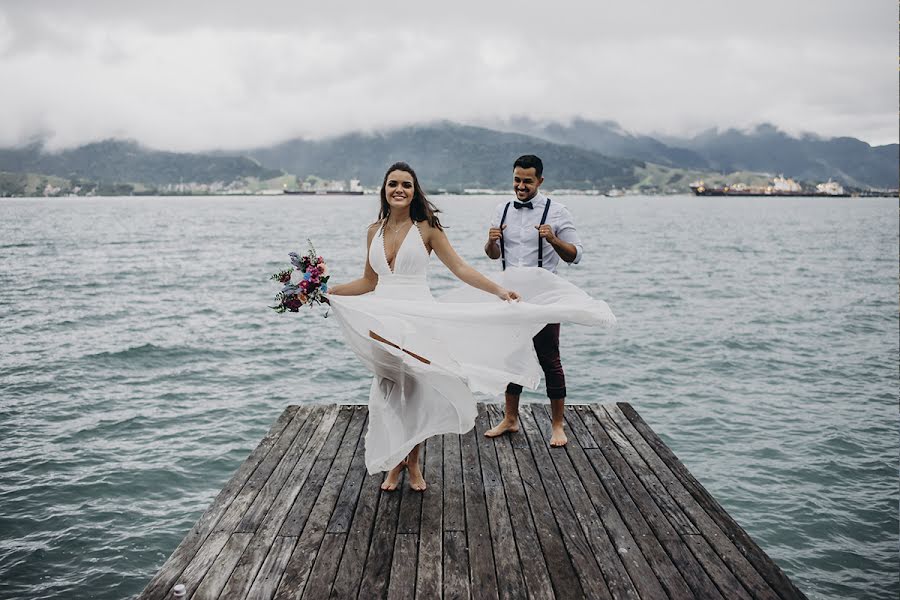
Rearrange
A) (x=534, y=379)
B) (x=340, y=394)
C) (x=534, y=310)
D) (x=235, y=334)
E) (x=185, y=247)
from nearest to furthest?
(x=534, y=310) → (x=534, y=379) → (x=340, y=394) → (x=235, y=334) → (x=185, y=247)

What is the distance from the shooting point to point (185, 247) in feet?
164

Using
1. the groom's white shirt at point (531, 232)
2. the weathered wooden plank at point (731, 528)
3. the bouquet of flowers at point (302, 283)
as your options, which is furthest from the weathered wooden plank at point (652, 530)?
the bouquet of flowers at point (302, 283)

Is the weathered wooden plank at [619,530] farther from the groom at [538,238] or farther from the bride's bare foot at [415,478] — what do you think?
the bride's bare foot at [415,478]

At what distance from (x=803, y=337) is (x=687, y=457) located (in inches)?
475

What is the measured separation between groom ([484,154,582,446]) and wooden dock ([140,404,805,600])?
811mm

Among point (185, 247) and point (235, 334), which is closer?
point (235, 334)

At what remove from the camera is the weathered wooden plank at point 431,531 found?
4.16 meters

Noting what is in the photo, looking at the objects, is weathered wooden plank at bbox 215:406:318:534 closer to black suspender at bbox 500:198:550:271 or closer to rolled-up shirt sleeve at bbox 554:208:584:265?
black suspender at bbox 500:198:550:271

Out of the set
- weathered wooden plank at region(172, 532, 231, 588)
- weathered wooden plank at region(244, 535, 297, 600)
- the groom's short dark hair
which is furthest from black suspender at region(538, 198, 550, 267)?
weathered wooden plank at region(172, 532, 231, 588)

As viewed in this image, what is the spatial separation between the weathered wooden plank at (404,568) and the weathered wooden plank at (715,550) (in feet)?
6.92

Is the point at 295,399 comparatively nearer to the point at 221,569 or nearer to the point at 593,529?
the point at 221,569

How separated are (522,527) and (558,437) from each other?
1.78 m

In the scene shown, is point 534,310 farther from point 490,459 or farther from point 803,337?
point 803,337

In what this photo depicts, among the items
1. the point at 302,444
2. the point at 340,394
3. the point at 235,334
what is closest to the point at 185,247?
the point at 235,334
